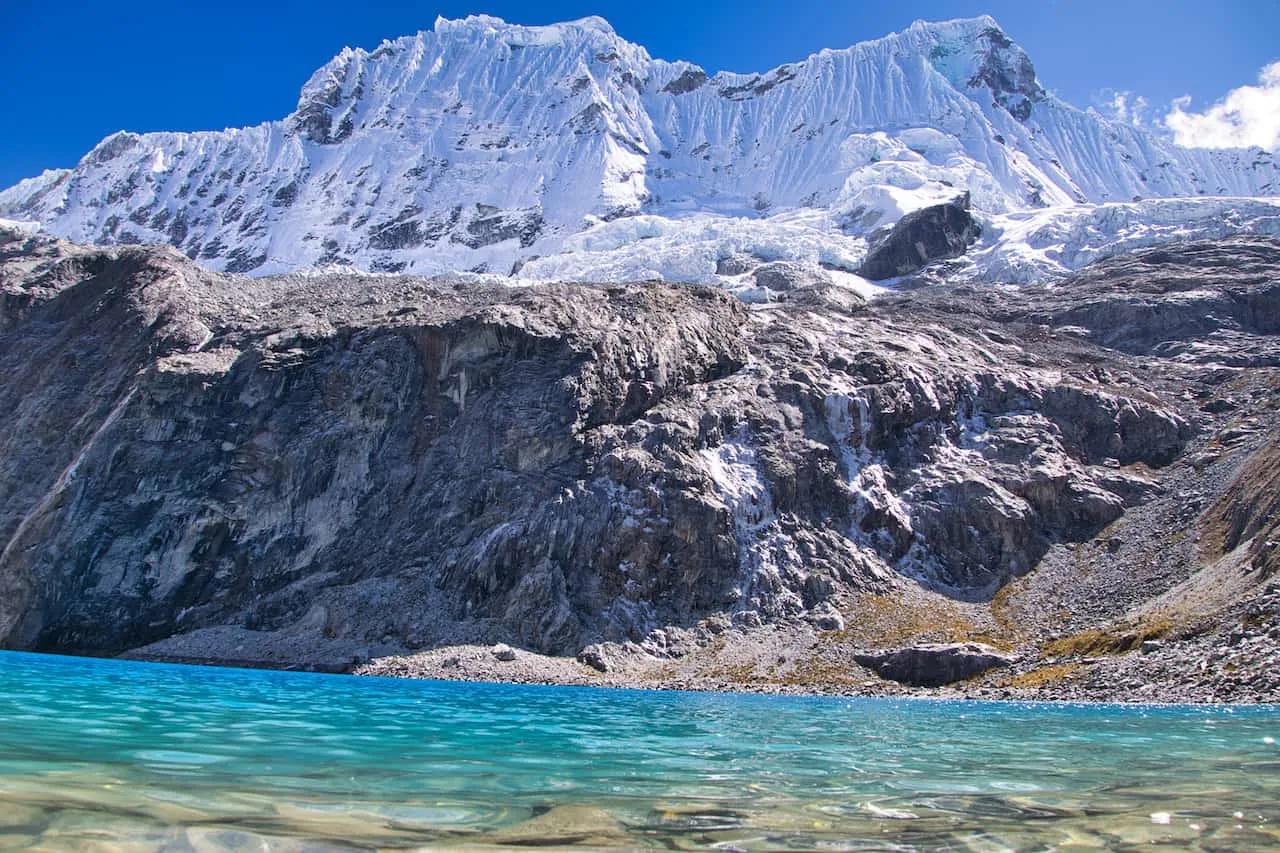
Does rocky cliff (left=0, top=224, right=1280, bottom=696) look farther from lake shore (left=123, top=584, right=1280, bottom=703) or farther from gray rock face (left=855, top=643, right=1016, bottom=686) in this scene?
gray rock face (left=855, top=643, right=1016, bottom=686)

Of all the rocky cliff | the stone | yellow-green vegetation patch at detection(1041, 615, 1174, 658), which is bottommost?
the stone

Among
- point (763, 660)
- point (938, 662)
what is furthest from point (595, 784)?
point (763, 660)

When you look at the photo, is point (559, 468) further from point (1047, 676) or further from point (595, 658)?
point (1047, 676)

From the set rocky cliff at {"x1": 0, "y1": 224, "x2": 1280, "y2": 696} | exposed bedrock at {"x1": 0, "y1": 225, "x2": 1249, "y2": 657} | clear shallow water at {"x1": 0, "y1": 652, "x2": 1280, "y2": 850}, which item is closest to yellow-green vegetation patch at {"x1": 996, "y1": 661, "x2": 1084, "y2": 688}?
rocky cliff at {"x1": 0, "y1": 224, "x2": 1280, "y2": 696}

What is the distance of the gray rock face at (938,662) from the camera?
76000mm

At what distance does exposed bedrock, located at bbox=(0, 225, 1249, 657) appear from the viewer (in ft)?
309

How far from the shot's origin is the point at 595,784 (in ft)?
48.4

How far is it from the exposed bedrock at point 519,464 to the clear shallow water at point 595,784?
211 feet

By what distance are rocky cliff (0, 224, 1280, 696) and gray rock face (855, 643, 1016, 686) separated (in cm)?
991

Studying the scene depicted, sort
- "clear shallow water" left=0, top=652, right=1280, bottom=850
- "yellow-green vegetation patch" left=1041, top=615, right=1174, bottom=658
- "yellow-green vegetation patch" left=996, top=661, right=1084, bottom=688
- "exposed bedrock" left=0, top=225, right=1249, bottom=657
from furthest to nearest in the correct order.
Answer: "exposed bedrock" left=0, top=225, right=1249, bottom=657, "yellow-green vegetation patch" left=1041, top=615, right=1174, bottom=658, "yellow-green vegetation patch" left=996, top=661, right=1084, bottom=688, "clear shallow water" left=0, top=652, right=1280, bottom=850

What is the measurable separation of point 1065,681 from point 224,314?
371 ft

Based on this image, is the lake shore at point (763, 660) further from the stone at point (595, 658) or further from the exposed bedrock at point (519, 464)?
the exposed bedrock at point (519, 464)

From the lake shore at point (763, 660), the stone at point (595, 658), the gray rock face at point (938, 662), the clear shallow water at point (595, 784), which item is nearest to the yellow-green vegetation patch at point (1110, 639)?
the lake shore at point (763, 660)

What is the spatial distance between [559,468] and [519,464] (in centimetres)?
487
